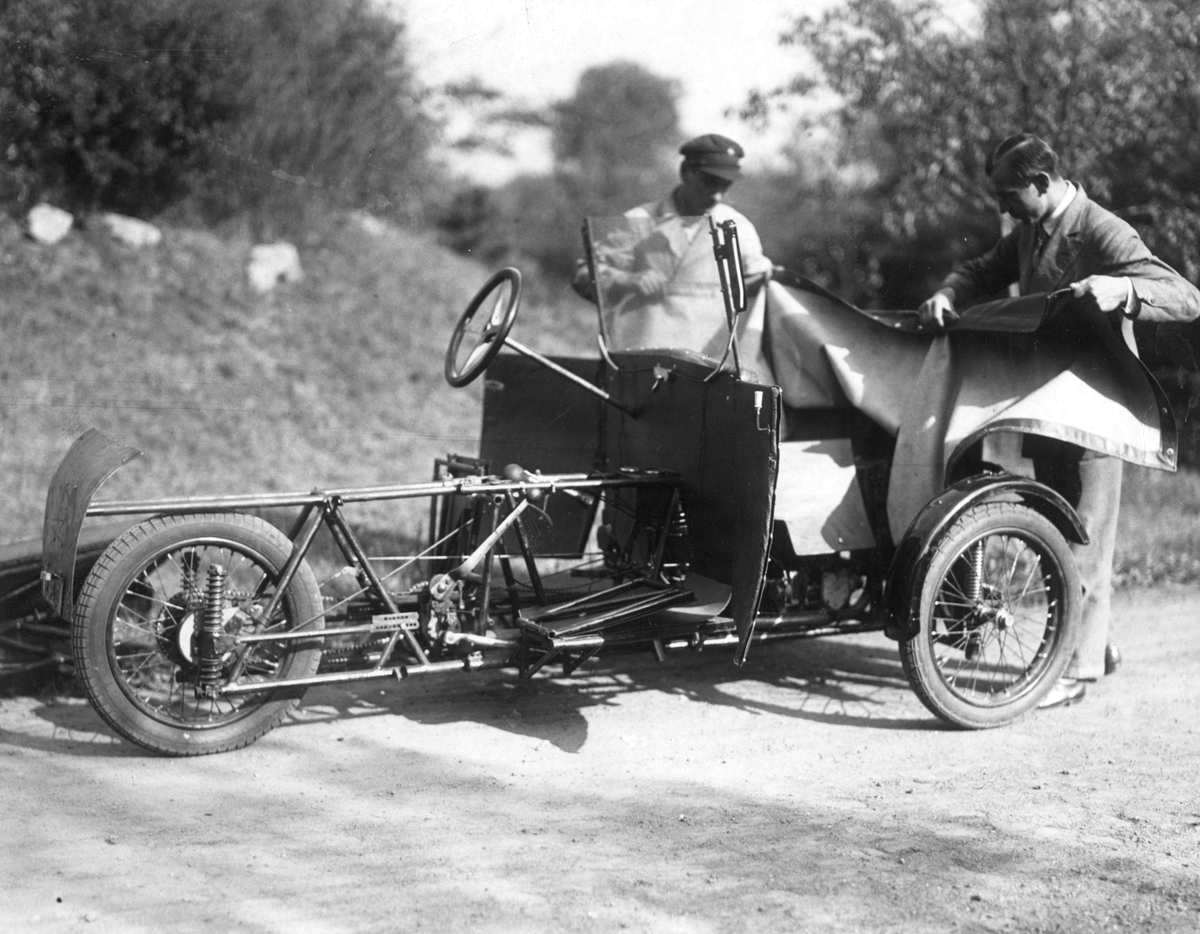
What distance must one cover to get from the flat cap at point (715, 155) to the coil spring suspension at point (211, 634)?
326 centimetres

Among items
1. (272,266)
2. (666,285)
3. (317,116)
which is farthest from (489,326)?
(317,116)

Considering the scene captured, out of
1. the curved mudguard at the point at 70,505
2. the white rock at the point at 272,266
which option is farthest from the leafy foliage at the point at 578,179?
the curved mudguard at the point at 70,505

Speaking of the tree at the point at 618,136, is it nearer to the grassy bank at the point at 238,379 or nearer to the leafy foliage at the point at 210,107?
the leafy foliage at the point at 210,107

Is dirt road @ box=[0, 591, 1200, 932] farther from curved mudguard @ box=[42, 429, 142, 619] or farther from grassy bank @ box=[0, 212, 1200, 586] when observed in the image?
grassy bank @ box=[0, 212, 1200, 586]

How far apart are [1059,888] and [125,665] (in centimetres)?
365

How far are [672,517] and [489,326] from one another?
102cm

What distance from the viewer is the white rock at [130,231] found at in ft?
37.6

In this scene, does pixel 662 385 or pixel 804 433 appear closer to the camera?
pixel 662 385

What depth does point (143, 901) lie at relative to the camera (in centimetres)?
360

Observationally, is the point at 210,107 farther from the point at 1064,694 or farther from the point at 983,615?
the point at 1064,694

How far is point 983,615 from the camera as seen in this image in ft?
18.1

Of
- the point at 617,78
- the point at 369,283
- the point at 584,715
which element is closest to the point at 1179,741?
the point at 584,715

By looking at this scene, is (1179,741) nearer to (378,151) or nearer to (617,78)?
(378,151)

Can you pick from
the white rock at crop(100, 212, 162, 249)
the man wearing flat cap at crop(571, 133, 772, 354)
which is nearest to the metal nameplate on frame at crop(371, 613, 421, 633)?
the man wearing flat cap at crop(571, 133, 772, 354)
